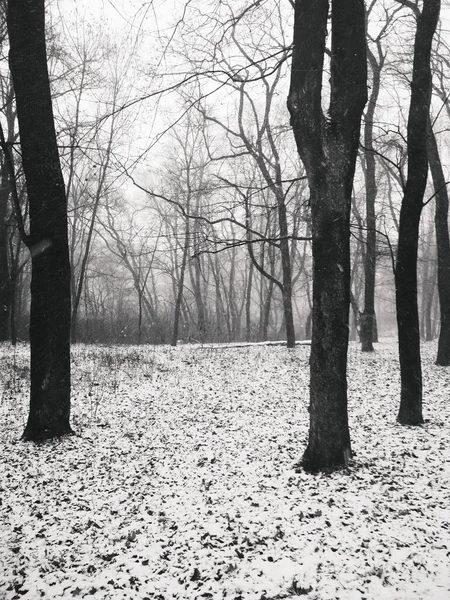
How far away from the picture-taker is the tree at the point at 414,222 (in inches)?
225

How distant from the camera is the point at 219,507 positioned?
3.82 meters

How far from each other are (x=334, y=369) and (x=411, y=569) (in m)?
1.86

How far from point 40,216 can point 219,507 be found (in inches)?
171

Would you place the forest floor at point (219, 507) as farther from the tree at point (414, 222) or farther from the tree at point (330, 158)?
the tree at point (330, 158)

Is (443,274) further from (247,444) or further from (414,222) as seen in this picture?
(247,444)

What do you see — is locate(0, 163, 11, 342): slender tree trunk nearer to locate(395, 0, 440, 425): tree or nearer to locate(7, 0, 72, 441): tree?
locate(7, 0, 72, 441): tree

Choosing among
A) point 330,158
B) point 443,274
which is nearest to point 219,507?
point 330,158

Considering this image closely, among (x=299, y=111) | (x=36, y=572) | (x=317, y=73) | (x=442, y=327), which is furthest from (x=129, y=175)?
(x=442, y=327)

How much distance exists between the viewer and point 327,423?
423cm

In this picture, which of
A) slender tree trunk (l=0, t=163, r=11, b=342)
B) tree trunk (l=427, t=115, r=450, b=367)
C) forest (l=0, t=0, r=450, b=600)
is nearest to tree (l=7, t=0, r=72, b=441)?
forest (l=0, t=0, r=450, b=600)

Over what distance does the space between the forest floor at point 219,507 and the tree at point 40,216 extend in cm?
71

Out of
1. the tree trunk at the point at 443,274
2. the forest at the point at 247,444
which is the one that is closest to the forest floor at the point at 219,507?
the forest at the point at 247,444

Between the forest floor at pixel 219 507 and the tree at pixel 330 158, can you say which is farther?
the tree at pixel 330 158

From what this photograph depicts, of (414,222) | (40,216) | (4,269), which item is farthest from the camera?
(4,269)
